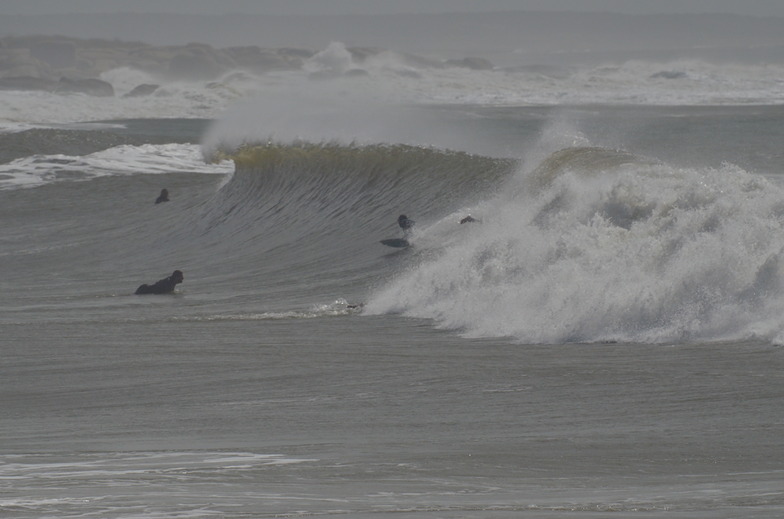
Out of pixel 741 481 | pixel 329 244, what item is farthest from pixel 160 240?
pixel 741 481

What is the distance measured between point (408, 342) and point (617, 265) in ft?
6.86

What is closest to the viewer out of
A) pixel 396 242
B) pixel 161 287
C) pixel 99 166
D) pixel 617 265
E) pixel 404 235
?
pixel 617 265

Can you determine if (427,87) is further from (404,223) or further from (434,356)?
(434,356)

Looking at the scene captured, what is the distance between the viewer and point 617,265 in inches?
499

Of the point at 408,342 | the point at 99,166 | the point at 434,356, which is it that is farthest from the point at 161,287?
the point at 99,166

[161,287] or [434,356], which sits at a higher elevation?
[161,287]

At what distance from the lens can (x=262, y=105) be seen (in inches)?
1230

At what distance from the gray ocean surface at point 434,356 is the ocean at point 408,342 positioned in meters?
0.03

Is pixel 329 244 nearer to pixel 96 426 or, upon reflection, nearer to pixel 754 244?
pixel 754 244

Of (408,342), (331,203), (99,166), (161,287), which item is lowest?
(408,342)

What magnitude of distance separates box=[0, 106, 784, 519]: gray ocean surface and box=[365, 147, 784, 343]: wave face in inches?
1.2

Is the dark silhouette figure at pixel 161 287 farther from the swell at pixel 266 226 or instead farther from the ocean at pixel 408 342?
the swell at pixel 266 226

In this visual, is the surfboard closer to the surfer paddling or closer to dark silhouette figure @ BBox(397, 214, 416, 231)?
dark silhouette figure @ BBox(397, 214, 416, 231)

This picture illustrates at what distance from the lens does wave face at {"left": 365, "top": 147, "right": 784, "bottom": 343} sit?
11.2 metres
